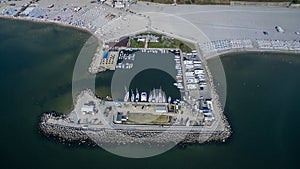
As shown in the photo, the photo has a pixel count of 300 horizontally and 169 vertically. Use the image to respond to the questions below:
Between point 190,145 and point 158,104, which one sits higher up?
point 158,104

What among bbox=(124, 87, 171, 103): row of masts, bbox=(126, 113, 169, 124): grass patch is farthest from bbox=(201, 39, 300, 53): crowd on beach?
bbox=(126, 113, 169, 124): grass patch

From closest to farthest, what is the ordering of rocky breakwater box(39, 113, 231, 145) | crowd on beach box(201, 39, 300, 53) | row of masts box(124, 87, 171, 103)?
rocky breakwater box(39, 113, 231, 145), row of masts box(124, 87, 171, 103), crowd on beach box(201, 39, 300, 53)

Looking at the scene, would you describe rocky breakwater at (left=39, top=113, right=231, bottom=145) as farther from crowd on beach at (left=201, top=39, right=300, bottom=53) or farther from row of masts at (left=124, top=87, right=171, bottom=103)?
crowd on beach at (left=201, top=39, right=300, bottom=53)

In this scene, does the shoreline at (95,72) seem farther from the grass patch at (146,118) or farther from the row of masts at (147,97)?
the row of masts at (147,97)

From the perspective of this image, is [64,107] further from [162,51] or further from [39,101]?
[162,51]

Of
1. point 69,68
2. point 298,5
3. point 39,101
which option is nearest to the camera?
point 39,101

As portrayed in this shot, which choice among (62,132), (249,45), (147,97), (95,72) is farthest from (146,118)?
(249,45)

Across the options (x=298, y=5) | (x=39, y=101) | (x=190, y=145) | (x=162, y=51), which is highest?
(x=298, y=5)

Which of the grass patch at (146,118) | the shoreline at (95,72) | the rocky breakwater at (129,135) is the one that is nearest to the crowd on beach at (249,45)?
the shoreline at (95,72)

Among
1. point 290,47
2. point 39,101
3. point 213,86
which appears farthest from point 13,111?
point 290,47

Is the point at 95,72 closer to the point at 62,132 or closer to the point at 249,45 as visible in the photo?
the point at 62,132

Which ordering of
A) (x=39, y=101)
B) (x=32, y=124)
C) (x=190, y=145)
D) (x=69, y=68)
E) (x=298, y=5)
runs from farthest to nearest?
(x=298, y=5) → (x=69, y=68) → (x=39, y=101) → (x=32, y=124) → (x=190, y=145)
